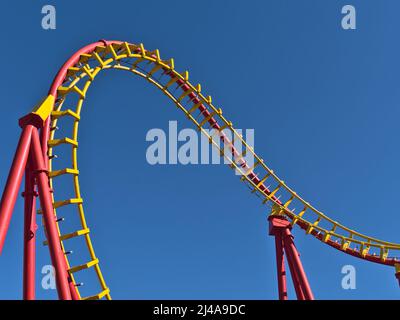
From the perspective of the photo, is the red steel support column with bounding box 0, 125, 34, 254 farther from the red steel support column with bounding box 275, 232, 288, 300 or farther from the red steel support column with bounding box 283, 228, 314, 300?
the red steel support column with bounding box 275, 232, 288, 300

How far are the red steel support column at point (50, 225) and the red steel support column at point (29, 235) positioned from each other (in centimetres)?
33

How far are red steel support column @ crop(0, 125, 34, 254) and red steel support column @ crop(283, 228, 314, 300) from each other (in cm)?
906

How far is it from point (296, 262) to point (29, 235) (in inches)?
341

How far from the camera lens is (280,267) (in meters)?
15.0

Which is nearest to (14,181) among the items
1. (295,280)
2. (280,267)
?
(295,280)

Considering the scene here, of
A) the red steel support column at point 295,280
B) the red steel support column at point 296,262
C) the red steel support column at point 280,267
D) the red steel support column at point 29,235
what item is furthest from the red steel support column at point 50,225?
the red steel support column at point 280,267

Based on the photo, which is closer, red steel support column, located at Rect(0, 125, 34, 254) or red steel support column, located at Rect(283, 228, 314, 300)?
red steel support column, located at Rect(0, 125, 34, 254)

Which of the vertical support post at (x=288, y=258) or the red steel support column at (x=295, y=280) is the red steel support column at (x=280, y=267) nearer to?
the vertical support post at (x=288, y=258)

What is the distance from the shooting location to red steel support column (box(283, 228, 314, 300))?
539 inches

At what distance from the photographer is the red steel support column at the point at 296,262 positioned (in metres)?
13.7

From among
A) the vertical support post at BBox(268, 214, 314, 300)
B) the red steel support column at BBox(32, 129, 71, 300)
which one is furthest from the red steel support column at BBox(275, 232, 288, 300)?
the red steel support column at BBox(32, 129, 71, 300)

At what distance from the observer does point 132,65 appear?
13078mm
